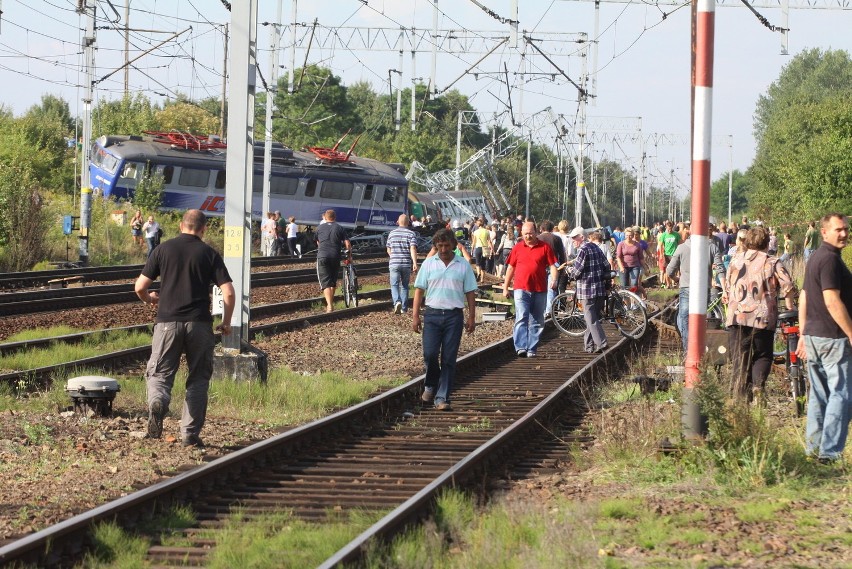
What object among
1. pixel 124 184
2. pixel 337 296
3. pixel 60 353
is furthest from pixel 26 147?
pixel 60 353

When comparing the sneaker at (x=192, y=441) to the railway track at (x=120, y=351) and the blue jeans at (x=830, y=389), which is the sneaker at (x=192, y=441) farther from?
the blue jeans at (x=830, y=389)

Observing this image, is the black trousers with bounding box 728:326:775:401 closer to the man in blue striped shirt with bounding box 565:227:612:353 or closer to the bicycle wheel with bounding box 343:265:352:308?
the man in blue striped shirt with bounding box 565:227:612:353

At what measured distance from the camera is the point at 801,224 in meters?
52.4

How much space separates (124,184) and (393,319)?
2608 centimetres

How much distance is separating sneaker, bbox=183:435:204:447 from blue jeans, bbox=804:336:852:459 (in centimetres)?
499

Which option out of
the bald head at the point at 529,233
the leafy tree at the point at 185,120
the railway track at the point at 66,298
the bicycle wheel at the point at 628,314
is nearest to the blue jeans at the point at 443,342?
the bald head at the point at 529,233

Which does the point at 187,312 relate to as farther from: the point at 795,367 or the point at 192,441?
the point at 795,367

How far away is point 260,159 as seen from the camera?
51281mm

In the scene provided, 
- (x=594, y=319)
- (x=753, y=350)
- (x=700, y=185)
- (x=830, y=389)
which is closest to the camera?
(x=830, y=389)

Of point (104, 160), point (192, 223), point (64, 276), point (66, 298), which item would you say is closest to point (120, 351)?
point (192, 223)

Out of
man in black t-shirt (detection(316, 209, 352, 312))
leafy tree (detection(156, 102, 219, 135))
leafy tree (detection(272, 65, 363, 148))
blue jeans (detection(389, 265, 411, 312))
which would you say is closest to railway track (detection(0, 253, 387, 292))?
man in black t-shirt (detection(316, 209, 352, 312))

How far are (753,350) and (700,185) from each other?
277 cm

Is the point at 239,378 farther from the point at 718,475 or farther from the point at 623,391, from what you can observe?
the point at 718,475

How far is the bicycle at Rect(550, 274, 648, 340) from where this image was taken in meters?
20.8
